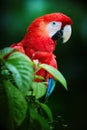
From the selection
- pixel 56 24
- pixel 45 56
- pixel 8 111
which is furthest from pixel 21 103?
pixel 56 24

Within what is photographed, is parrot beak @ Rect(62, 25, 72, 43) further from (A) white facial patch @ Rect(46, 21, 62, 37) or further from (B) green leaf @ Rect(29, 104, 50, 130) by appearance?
(B) green leaf @ Rect(29, 104, 50, 130)

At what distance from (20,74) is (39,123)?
24cm

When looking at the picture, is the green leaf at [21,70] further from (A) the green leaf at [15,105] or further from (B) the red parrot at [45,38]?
(B) the red parrot at [45,38]

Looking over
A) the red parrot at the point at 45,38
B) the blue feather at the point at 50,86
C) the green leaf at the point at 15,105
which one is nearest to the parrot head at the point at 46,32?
the red parrot at the point at 45,38

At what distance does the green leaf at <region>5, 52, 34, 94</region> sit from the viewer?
3.27 ft

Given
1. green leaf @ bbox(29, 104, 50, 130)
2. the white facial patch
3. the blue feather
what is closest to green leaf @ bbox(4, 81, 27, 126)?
green leaf @ bbox(29, 104, 50, 130)

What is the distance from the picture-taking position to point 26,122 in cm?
114

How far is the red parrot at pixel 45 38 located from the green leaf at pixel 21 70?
518 mm

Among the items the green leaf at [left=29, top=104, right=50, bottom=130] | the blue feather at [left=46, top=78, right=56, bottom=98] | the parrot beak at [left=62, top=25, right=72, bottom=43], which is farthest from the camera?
the parrot beak at [left=62, top=25, right=72, bottom=43]

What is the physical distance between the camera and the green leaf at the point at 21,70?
3.27 ft

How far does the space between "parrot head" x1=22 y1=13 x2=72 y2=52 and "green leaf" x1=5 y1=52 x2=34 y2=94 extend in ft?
1.79

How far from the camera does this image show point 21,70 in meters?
1.03

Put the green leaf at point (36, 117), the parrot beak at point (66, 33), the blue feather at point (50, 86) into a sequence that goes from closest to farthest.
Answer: the green leaf at point (36, 117) → the blue feather at point (50, 86) → the parrot beak at point (66, 33)

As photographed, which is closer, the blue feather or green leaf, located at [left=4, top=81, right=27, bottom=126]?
green leaf, located at [left=4, top=81, right=27, bottom=126]
